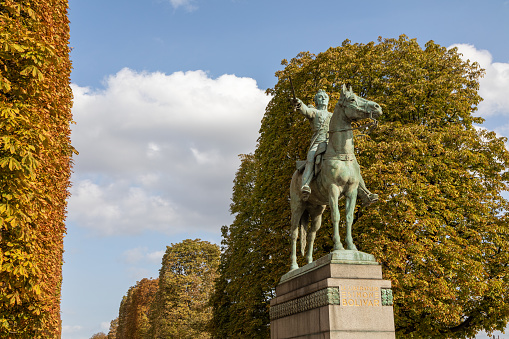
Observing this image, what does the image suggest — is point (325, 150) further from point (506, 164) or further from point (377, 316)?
point (506, 164)

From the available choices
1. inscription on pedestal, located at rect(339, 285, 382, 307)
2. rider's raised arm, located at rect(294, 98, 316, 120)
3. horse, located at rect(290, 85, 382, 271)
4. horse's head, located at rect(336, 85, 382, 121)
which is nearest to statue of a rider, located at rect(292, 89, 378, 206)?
rider's raised arm, located at rect(294, 98, 316, 120)

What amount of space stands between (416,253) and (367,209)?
2656 millimetres

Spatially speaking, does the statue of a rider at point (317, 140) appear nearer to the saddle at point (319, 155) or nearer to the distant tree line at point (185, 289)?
the saddle at point (319, 155)

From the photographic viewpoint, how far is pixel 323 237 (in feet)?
75.8

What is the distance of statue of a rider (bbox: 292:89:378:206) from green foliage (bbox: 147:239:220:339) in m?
43.9

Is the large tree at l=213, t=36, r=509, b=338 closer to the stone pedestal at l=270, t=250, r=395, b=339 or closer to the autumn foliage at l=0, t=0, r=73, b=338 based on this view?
the stone pedestal at l=270, t=250, r=395, b=339

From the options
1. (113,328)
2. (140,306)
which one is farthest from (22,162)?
(113,328)

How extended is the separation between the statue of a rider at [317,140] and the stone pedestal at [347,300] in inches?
67.2

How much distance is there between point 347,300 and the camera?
415 inches

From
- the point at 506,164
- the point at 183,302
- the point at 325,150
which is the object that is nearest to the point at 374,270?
the point at 325,150

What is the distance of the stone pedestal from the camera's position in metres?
10.4

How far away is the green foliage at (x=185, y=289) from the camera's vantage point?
5681 centimetres

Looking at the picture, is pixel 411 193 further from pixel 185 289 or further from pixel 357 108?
pixel 185 289

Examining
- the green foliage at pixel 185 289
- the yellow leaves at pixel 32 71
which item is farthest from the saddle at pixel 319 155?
the green foliage at pixel 185 289
